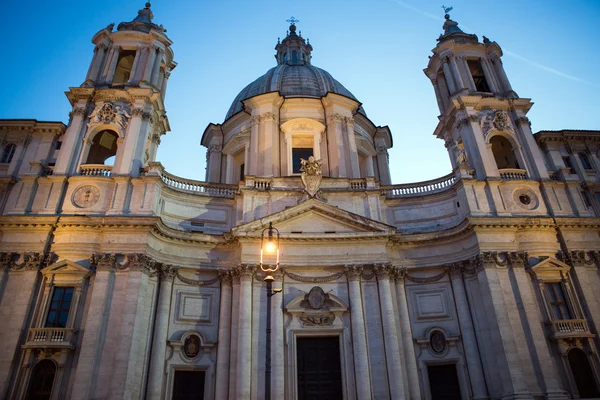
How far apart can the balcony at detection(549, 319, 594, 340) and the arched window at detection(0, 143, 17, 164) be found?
92.0 ft

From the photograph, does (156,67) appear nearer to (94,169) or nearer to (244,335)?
(94,169)

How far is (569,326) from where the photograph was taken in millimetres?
18734

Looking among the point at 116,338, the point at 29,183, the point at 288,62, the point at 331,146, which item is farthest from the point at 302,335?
the point at 288,62

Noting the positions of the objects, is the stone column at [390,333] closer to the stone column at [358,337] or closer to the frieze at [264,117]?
the stone column at [358,337]

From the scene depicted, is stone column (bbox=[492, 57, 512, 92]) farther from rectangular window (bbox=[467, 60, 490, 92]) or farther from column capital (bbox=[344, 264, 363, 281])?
column capital (bbox=[344, 264, 363, 281])

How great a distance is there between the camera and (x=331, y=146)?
26.7 metres

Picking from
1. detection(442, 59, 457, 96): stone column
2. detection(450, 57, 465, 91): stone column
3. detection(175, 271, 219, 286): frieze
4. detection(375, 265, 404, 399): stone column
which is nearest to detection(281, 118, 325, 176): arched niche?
detection(442, 59, 457, 96): stone column

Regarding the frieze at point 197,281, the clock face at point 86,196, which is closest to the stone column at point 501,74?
the frieze at point 197,281

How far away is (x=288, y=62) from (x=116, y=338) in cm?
2954

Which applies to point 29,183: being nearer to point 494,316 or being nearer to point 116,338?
point 116,338

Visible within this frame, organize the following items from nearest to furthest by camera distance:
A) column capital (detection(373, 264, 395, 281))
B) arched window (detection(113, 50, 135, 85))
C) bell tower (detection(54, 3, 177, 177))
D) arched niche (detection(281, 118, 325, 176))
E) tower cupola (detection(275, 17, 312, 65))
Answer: column capital (detection(373, 264, 395, 281)) → bell tower (detection(54, 3, 177, 177)) → arched niche (detection(281, 118, 325, 176)) → arched window (detection(113, 50, 135, 85)) → tower cupola (detection(275, 17, 312, 65))

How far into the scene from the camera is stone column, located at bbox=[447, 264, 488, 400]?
18391 mm

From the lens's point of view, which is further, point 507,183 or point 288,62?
point 288,62

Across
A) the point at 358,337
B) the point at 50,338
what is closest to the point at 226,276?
the point at 358,337
